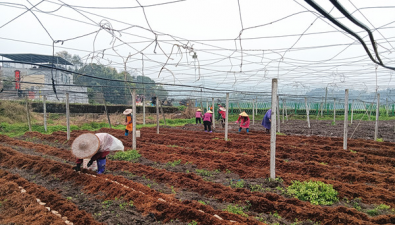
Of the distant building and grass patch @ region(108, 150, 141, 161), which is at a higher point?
the distant building

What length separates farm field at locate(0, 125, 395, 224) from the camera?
4.46 m

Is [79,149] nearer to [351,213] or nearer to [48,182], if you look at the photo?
[48,182]

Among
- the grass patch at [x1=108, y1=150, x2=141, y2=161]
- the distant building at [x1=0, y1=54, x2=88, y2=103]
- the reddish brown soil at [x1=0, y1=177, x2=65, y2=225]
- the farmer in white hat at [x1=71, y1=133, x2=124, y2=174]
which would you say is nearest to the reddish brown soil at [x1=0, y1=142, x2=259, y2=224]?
the farmer in white hat at [x1=71, y1=133, x2=124, y2=174]

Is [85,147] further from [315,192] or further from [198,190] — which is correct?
[315,192]

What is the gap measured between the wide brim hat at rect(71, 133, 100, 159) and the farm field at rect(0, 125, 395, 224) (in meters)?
0.55

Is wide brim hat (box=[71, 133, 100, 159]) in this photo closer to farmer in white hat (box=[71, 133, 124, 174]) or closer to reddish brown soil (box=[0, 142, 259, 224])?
farmer in white hat (box=[71, 133, 124, 174])

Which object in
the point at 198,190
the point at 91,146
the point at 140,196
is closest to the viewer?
the point at 140,196

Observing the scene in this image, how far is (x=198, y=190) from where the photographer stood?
5.94 metres

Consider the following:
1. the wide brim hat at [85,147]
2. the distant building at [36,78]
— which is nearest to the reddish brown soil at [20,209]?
the wide brim hat at [85,147]

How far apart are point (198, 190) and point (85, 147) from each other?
2.74 metres

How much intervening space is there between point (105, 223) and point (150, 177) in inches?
109

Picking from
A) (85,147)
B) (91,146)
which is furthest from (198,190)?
(85,147)

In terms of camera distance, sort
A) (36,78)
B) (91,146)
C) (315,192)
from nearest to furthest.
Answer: (315,192), (91,146), (36,78)

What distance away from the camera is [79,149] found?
645 cm
